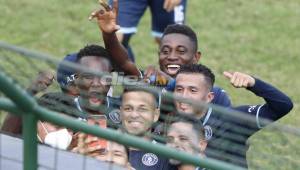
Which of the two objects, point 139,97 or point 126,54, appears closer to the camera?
point 139,97

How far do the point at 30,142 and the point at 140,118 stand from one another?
0.93m

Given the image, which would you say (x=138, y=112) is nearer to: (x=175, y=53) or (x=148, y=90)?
(x=148, y=90)

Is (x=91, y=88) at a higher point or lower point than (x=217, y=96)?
higher

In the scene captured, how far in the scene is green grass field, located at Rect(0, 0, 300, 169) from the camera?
8.11m

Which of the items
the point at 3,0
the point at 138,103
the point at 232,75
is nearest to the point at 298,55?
the point at 3,0

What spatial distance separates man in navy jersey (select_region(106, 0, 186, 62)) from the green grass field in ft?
1.50

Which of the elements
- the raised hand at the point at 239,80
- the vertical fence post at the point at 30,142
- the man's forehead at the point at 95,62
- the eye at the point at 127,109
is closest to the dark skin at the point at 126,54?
the man's forehead at the point at 95,62

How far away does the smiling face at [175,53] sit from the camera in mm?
5809

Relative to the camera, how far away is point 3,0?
9.09m

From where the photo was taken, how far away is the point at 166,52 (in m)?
5.87

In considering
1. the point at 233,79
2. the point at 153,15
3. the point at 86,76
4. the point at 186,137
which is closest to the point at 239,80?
the point at 233,79

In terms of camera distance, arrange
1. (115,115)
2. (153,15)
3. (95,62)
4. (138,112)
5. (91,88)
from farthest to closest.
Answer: (153,15) < (95,62) < (91,88) < (115,115) < (138,112)

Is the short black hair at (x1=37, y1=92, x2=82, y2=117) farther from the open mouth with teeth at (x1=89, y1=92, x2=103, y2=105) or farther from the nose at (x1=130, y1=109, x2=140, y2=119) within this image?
the nose at (x1=130, y1=109, x2=140, y2=119)

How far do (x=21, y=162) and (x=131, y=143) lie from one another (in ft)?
2.11
